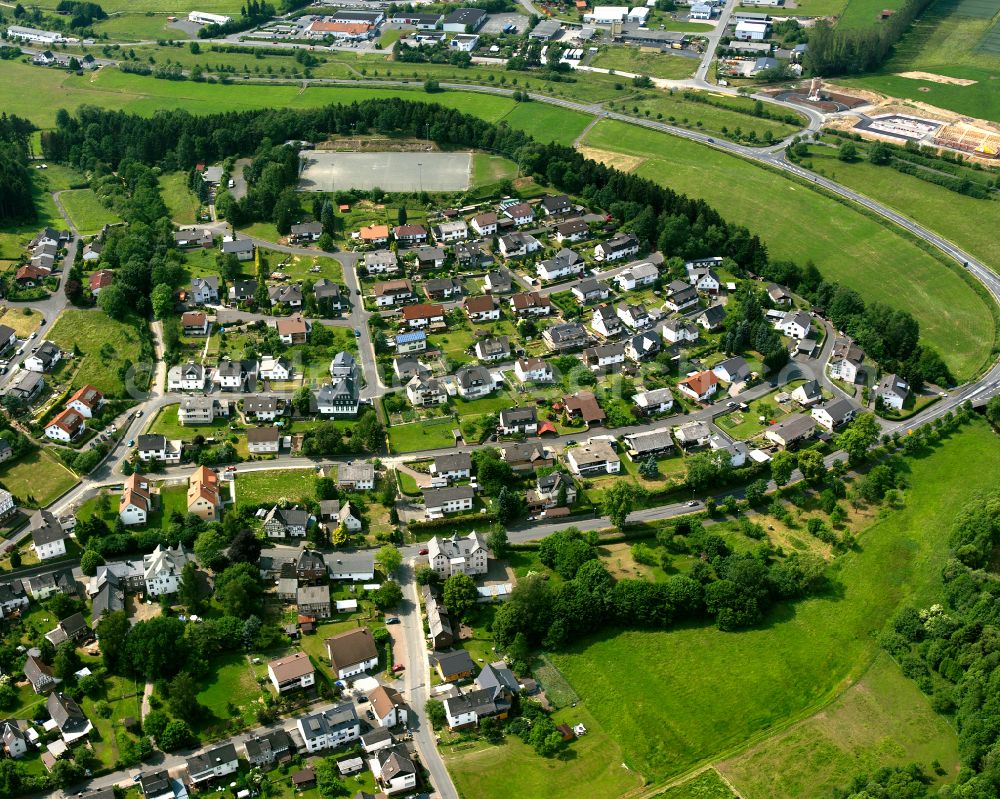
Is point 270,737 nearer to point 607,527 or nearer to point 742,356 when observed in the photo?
point 607,527

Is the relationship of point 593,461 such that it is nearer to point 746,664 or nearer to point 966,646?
point 746,664

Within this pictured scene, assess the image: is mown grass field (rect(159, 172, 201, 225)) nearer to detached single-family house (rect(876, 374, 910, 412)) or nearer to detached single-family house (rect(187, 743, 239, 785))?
detached single-family house (rect(187, 743, 239, 785))

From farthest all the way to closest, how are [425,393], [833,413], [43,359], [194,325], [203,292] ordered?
[203,292]
[194,325]
[43,359]
[425,393]
[833,413]

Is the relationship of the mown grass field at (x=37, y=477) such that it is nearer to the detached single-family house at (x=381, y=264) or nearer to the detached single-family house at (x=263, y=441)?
the detached single-family house at (x=263, y=441)

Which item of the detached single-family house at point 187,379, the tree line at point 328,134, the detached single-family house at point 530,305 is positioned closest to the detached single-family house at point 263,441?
the detached single-family house at point 187,379

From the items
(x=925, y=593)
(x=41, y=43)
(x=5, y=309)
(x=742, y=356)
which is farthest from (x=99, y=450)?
(x=41, y=43)

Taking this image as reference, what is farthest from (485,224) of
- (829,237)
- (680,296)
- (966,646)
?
(966,646)
